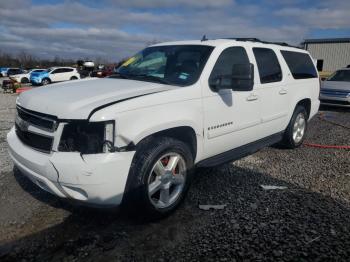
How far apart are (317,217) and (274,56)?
271cm

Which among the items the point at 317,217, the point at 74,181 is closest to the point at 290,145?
the point at 317,217

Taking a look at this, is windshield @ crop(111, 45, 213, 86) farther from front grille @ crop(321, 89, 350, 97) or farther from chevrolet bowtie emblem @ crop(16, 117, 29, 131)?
front grille @ crop(321, 89, 350, 97)

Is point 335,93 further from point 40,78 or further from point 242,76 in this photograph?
point 40,78

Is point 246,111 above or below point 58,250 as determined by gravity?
above

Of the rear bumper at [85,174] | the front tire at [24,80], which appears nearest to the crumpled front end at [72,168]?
the rear bumper at [85,174]

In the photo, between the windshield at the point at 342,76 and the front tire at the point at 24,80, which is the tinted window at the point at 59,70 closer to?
the front tire at the point at 24,80

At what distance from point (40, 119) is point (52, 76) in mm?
28932

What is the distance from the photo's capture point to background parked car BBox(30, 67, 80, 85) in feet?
95.9

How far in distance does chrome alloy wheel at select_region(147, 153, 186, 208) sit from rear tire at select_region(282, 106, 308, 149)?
293 cm

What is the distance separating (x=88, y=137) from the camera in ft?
9.27

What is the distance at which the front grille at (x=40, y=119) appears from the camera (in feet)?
9.57

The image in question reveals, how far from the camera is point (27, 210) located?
3.61 metres

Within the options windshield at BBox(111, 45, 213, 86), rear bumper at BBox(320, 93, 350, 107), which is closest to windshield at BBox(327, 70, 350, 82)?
rear bumper at BBox(320, 93, 350, 107)

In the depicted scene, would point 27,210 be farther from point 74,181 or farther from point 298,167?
point 298,167
